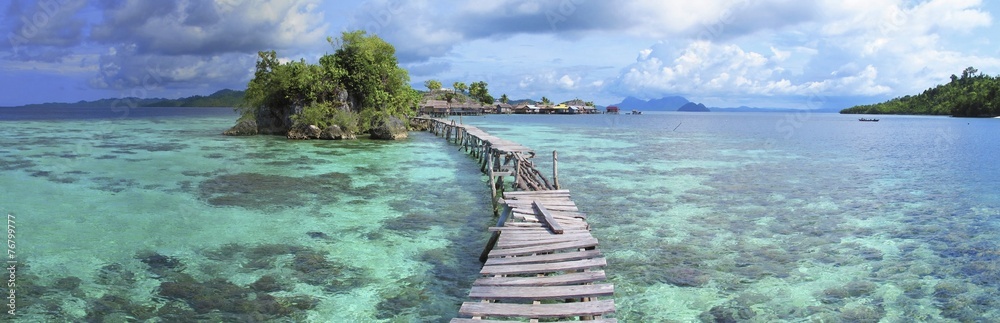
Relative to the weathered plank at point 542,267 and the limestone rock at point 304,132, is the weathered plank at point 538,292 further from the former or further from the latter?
the limestone rock at point 304,132

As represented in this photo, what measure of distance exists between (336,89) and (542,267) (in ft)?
109

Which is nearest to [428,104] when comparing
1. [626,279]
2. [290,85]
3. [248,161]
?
[290,85]

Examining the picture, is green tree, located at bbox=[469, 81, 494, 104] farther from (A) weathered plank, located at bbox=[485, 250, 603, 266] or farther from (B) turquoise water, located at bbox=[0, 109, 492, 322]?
(A) weathered plank, located at bbox=[485, 250, 603, 266]

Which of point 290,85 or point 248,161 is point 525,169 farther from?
point 290,85

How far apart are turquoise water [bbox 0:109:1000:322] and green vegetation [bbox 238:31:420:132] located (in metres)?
15.0

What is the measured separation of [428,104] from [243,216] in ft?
277

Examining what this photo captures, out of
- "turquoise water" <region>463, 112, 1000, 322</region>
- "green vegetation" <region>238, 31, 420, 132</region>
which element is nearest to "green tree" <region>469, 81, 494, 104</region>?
"green vegetation" <region>238, 31, 420, 132</region>

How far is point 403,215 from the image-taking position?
13492 mm

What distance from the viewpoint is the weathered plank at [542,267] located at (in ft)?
23.2

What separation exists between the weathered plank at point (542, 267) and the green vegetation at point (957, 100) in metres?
127

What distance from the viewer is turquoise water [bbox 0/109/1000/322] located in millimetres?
7895

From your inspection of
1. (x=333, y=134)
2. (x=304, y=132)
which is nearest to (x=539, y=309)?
(x=333, y=134)

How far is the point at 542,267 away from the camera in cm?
719

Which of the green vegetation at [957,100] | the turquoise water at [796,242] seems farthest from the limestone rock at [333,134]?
the green vegetation at [957,100]
